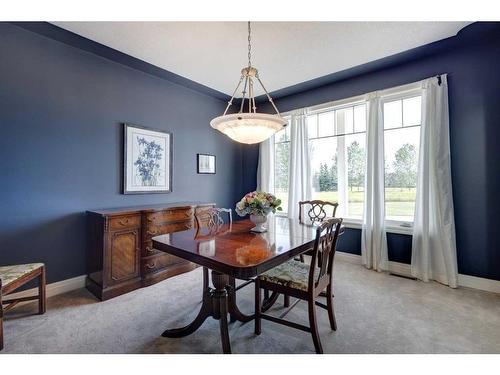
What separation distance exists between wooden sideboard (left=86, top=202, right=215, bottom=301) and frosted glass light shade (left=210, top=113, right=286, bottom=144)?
142 centimetres

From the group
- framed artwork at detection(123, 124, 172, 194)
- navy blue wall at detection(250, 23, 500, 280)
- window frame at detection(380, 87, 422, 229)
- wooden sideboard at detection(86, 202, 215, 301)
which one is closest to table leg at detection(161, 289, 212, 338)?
wooden sideboard at detection(86, 202, 215, 301)

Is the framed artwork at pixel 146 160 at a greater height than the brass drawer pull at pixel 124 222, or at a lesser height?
greater

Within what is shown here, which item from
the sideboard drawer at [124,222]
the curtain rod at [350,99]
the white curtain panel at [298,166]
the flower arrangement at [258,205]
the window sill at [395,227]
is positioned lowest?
the window sill at [395,227]

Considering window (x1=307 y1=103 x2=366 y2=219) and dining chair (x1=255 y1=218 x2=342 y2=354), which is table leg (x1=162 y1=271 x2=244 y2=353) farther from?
window (x1=307 y1=103 x2=366 y2=219)

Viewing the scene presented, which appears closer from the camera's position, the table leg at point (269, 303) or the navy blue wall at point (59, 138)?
the table leg at point (269, 303)

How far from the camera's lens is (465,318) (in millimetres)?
2086

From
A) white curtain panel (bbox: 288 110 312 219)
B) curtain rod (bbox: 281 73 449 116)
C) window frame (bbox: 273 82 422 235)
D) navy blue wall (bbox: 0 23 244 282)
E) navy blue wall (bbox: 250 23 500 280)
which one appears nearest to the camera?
navy blue wall (bbox: 0 23 244 282)

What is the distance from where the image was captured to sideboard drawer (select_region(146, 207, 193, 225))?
2848 mm

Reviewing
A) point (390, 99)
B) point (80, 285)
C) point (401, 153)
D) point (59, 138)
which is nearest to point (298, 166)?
point (401, 153)

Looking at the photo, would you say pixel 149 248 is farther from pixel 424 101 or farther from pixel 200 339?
pixel 424 101

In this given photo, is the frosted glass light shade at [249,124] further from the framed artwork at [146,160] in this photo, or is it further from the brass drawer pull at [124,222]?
the framed artwork at [146,160]

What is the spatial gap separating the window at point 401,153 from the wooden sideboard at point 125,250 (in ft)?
9.62

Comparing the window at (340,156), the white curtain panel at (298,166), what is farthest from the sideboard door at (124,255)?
the window at (340,156)

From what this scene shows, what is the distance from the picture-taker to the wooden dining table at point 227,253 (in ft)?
4.56
